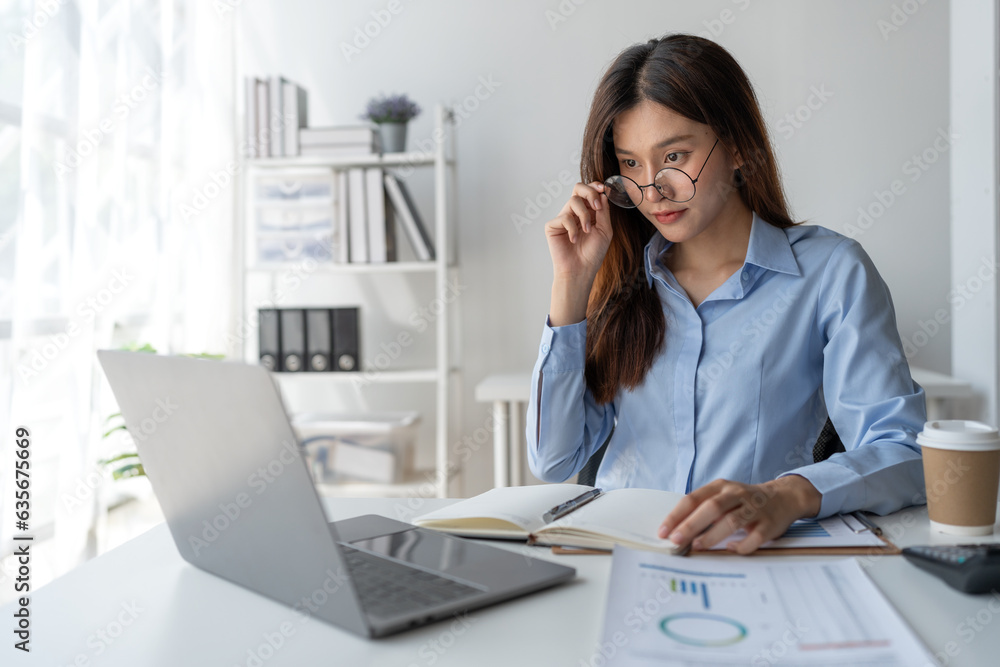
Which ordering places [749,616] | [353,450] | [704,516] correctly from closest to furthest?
1. [749,616]
2. [704,516]
3. [353,450]

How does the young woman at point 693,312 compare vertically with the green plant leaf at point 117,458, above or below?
above

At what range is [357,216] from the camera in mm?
2441

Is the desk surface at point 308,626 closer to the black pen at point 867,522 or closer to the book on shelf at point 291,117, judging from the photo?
the black pen at point 867,522

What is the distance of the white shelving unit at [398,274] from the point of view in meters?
2.40

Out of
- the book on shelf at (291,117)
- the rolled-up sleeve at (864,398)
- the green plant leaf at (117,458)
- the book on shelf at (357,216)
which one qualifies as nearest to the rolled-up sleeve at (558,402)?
the rolled-up sleeve at (864,398)

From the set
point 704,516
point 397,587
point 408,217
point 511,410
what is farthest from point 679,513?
point 408,217

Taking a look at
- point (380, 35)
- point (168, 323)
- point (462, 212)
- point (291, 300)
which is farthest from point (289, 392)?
point (380, 35)

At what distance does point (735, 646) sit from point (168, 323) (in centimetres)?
207

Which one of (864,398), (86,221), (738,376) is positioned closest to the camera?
(864,398)

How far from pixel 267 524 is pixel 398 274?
2.16 m

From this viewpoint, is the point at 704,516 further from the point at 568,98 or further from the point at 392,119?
the point at 568,98

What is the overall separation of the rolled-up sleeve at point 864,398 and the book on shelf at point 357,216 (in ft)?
5.21

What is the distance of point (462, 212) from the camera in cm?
268

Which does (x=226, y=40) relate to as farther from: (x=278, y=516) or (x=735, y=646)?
(x=735, y=646)
